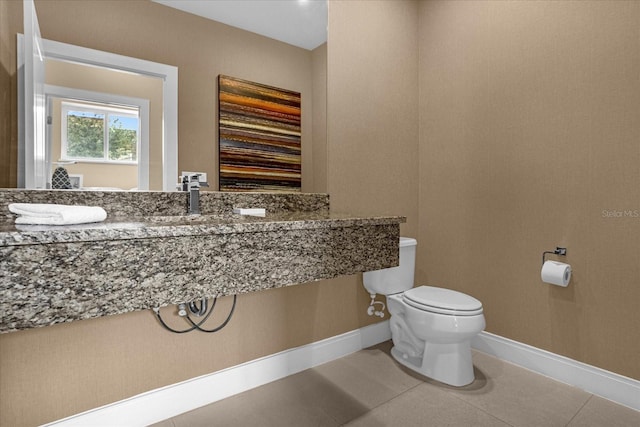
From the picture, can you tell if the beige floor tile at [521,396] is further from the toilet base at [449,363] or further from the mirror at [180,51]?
the mirror at [180,51]

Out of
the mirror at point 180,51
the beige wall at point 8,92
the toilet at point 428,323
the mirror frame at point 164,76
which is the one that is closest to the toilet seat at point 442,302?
the toilet at point 428,323

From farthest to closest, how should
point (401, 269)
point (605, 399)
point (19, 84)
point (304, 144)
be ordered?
1. point (401, 269)
2. point (304, 144)
3. point (605, 399)
4. point (19, 84)

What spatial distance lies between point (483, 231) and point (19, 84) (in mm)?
2442

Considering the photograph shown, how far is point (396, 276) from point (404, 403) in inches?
27.8

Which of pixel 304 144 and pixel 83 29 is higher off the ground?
pixel 83 29

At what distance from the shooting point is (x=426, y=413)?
5.41ft

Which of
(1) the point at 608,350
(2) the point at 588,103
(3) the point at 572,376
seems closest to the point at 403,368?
(3) the point at 572,376

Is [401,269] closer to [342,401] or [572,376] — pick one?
[342,401]

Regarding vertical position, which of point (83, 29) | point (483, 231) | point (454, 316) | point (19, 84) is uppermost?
point (83, 29)

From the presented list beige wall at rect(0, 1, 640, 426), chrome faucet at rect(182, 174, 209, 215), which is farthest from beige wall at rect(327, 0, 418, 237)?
chrome faucet at rect(182, 174, 209, 215)

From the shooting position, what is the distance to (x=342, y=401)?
174 cm

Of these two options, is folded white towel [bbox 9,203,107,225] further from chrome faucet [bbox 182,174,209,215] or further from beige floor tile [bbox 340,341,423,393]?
beige floor tile [bbox 340,341,423,393]

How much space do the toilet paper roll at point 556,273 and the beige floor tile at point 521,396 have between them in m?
0.56

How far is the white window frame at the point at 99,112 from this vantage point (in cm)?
136
